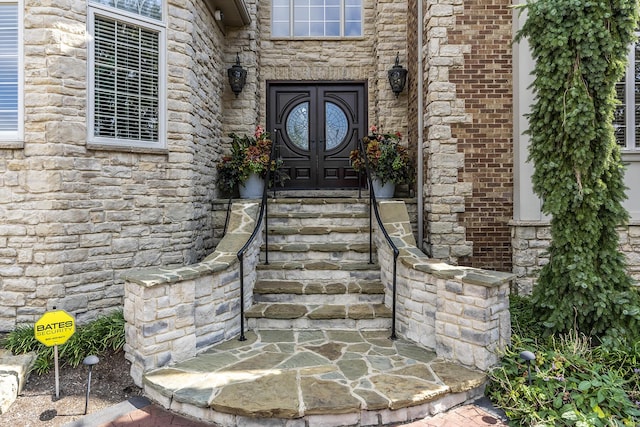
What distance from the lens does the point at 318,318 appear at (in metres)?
4.02

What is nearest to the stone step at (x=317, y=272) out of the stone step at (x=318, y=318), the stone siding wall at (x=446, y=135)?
the stone step at (x=318, y=318)

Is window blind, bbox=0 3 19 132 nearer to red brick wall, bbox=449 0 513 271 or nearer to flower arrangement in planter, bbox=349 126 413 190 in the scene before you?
flower arrangement in planter, bbox=349 126 413 190

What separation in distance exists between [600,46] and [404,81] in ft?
11.8

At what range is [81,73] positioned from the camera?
13.6 ft

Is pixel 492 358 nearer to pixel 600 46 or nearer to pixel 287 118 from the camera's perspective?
pixel 600 46

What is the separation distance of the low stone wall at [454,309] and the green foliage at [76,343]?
2.73m

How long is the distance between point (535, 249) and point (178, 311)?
4.25m

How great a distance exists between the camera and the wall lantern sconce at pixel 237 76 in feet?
21.5

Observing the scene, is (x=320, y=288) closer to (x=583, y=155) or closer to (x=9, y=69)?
(x=583, y=155)

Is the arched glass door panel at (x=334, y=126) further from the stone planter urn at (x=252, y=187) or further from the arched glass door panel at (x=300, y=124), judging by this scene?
the stone planter urn at (x=252, y=187)

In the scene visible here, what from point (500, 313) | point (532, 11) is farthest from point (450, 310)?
point (532, 11)

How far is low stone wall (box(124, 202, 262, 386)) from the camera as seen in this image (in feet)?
10.5

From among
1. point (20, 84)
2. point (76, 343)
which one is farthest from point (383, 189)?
point (20, 84)

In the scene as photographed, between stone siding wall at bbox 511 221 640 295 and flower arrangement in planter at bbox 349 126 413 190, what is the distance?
1.73 metres
